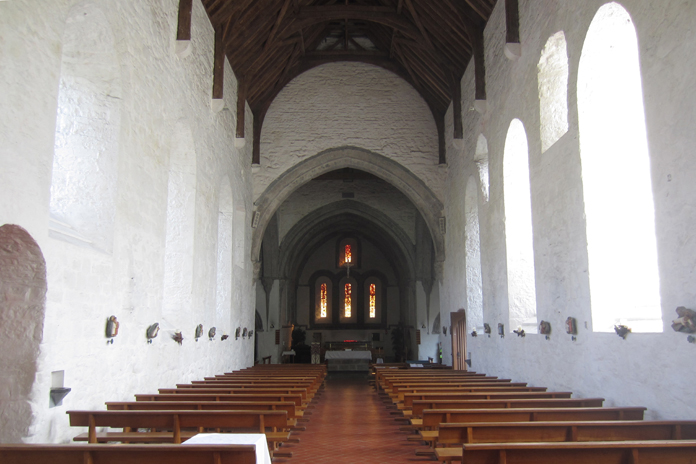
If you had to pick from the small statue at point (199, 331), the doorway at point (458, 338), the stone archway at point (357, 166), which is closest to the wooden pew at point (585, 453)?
the small statue at point (199, 331)

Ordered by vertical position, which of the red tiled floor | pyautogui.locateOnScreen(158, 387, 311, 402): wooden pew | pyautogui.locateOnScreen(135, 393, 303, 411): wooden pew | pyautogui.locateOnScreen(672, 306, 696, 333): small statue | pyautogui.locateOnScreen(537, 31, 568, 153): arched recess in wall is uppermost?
pyautogui.locateOnScreen(537, 31, 568, 153): arched recess in wall

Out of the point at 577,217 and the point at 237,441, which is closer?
the point at 237,441

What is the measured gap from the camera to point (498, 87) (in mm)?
9625

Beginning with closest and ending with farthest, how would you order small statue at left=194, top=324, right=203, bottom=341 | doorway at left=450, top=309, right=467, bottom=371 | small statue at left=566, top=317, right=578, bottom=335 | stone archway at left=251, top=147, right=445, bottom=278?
small statue at left=566, top=317, right=578, bottom=335 < small statue at left=194, top=324, right=203, bottom=341 < doorway at left=450, top=309, right=467, bottom=371 < stone archway at left=251, top=147, right=445, bottom=278

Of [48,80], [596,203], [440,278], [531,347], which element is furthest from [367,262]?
[48,80]

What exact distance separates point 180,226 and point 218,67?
3348mm

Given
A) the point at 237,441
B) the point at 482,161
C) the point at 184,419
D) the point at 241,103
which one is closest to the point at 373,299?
the point at 241,103

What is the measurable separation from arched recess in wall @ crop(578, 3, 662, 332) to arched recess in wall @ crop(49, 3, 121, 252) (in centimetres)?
504

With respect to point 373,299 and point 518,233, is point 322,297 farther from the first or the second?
point 518,233

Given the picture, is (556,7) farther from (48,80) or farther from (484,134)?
(48,80)

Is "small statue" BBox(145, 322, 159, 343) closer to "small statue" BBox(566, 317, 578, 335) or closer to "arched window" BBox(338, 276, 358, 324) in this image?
"small statue" BBox(566, 317, 578, 335)

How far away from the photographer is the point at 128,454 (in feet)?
10.0

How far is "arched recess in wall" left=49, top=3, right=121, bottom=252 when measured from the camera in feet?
18.6

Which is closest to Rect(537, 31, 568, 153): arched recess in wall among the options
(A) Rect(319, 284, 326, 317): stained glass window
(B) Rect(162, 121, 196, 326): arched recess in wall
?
(B) Rect(162, 121, 196, 326): arched recess in wall
